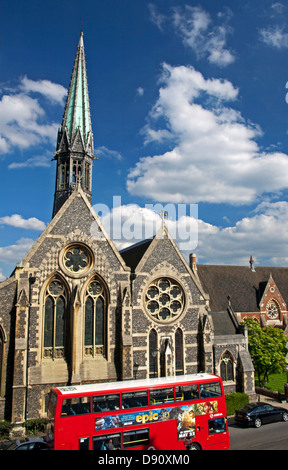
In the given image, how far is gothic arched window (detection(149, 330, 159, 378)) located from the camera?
2631 centimetres

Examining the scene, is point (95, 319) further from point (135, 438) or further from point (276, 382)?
point (276, 382)

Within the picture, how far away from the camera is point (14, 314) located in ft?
75.5

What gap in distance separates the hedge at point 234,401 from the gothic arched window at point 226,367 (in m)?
1.70

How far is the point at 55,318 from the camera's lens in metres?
23.9

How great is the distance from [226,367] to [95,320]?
39.0 feet

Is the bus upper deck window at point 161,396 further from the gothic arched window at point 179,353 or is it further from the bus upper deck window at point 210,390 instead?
the gothic arched window at point 179,353

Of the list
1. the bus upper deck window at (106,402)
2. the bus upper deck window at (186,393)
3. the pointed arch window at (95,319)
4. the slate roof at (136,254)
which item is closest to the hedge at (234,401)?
the pointed arch window at (95,319)

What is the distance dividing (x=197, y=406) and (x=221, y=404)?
4.85ft

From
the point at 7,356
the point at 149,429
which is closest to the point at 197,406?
the point at 149,429

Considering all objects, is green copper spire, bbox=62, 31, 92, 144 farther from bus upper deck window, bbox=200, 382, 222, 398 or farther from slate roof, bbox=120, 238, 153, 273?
bus upper deck window, bbox=200, 382, 222, 398

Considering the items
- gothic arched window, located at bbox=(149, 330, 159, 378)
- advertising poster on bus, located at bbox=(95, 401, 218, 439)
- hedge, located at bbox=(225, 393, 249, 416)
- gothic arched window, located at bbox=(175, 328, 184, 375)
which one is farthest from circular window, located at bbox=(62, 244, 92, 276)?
hedge, located at bbox=(225, 393, 249, 416)

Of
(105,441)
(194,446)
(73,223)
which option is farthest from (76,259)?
(194,446)

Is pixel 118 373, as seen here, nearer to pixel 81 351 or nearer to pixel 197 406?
pixel 81 351

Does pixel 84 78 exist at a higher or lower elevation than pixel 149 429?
higher
